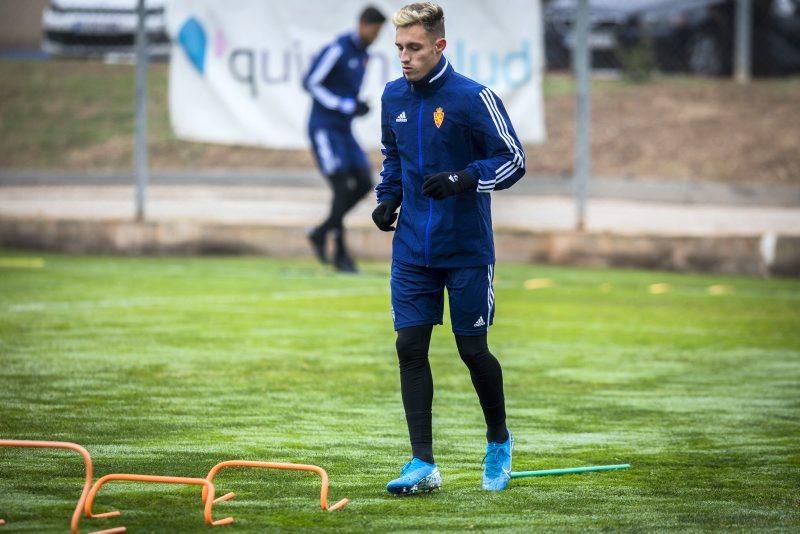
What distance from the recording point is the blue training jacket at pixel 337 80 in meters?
15.1

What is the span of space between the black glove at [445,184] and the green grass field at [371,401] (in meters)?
1.13

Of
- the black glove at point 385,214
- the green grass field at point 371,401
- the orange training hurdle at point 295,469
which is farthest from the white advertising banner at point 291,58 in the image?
the orange training hurdle at point 295,469

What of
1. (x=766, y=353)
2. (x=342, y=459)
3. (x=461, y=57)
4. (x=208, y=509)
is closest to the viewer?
(x=208, y=509)

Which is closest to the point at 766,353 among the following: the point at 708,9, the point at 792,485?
the point at 792,485

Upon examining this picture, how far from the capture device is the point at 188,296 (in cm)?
1344

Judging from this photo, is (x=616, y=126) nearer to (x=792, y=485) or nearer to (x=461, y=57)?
(x=461, y=57)

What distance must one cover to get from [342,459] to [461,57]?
10176 millimetres

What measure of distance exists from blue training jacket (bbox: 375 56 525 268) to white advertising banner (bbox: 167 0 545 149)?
10.1 meters

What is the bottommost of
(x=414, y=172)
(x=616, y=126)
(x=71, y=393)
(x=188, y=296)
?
(x=616, y=126)

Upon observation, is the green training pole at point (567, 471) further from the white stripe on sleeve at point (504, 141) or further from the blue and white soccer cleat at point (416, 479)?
the white stripe on sleeve at point (504, 141)

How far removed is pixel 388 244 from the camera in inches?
671

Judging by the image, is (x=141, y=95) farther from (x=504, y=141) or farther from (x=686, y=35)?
(x=686, y=35)

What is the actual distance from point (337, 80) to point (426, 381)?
8951mm

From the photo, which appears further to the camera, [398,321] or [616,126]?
[616,126]
